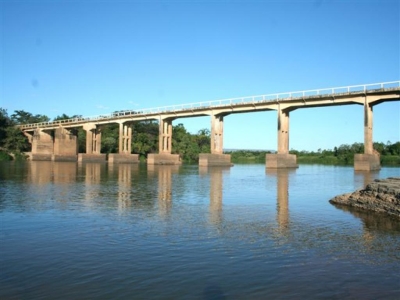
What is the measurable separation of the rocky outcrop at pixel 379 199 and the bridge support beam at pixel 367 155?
115ft

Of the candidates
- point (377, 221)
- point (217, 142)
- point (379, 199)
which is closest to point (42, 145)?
point (217, 142)

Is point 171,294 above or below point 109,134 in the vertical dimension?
below

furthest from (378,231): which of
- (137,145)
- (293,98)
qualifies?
(137,145)

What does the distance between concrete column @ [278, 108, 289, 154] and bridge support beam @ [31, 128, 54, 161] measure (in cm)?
6294

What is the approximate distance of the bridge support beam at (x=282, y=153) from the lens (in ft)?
189

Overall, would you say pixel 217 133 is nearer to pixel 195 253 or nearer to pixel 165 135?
pixel 165 135

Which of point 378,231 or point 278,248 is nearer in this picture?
point 278,248

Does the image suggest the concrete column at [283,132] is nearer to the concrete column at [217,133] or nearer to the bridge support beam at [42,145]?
the concrete column at [217,133]

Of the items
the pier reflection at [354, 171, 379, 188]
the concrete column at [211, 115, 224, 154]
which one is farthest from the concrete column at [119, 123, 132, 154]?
the pier reflection at [354, 171, 379, 188]

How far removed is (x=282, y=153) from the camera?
6031cm

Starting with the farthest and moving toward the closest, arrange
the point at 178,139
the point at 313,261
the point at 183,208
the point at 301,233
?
the point at 178,139 → the point at 183,208 → the point at 301,233 → the point at 313,261

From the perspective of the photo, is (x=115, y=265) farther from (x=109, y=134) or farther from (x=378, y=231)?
(x=109, y=134)

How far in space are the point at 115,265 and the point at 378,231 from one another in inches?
293

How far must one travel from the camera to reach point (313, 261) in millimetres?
7938
